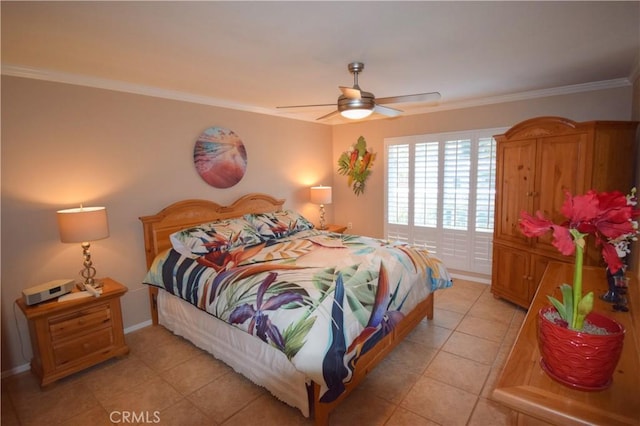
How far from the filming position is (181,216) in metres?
3.58

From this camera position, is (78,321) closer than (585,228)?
No

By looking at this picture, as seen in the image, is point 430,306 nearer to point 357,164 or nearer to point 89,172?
point 357,164

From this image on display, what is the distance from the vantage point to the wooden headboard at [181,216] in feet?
11.0

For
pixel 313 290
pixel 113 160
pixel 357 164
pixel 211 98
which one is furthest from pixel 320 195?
pixel 313 290

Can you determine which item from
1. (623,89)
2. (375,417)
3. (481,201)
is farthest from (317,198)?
(623,89)

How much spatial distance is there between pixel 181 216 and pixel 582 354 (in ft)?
11.6

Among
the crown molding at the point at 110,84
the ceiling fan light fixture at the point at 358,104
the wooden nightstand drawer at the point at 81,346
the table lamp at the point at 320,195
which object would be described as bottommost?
the wooden nightstand drawer at the point at 81,346

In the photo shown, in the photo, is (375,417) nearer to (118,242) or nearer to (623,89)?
(118,242)

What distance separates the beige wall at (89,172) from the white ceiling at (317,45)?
21cm

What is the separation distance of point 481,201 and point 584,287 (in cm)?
244

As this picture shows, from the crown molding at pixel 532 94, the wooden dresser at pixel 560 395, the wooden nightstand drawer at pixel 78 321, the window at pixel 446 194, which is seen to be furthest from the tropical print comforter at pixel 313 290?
the crown molding at pixel 532 94

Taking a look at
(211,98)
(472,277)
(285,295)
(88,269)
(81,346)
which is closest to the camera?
(285,295)

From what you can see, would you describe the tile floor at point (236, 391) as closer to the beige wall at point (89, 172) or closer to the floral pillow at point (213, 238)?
the beige wall at point (89, 172)

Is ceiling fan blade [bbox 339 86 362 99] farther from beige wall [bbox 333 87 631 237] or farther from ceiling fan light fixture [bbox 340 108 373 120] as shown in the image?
beige wall [bbox 333 87 631 237]
